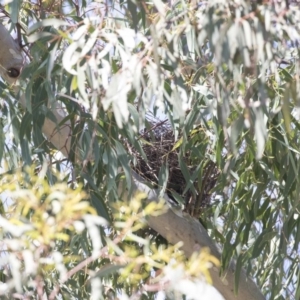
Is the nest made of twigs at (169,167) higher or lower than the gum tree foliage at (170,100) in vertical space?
lower

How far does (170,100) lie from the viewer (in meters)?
1.81

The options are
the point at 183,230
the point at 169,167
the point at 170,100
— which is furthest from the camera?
the point at 169,167

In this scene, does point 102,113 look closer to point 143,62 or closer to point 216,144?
point 216,144

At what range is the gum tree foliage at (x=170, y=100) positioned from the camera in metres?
1.55

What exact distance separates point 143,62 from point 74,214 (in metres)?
0.30

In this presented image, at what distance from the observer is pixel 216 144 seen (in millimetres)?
2342

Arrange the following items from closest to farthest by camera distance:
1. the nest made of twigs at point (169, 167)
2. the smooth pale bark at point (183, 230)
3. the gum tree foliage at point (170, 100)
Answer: the gum tree foliage at point (170, 100) → the smooth pale bark at point (183, 230) → the nest made of twigs at point (169, 167)

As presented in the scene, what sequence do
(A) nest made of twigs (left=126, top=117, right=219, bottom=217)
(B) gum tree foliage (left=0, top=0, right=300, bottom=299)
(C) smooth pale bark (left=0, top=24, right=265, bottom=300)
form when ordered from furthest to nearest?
1. (A) nest made of twigs (left=126, top=117, right=219, bottom=217)
2. (C) smooth pale bark (left=0, top=24, right=265, bottom=300)
3. (B) gum tree foliage (left=0, top=0, right=300, bottom=299)

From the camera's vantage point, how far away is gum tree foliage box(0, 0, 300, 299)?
155 centimetres

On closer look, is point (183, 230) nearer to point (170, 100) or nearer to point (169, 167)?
point (169, 167)

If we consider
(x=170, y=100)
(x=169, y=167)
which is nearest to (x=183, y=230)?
(x=169, y=167)

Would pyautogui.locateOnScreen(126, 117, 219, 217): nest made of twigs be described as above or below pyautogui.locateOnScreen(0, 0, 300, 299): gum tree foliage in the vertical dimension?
below

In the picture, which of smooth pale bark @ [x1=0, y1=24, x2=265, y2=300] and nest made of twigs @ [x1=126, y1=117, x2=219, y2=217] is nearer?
smooth pale bark @ [x1=0, y1=24, x2=265, y2=300]

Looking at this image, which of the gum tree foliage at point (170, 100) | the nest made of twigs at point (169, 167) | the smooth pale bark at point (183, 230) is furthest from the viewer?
the nest made of twigs at point (169, 167)
